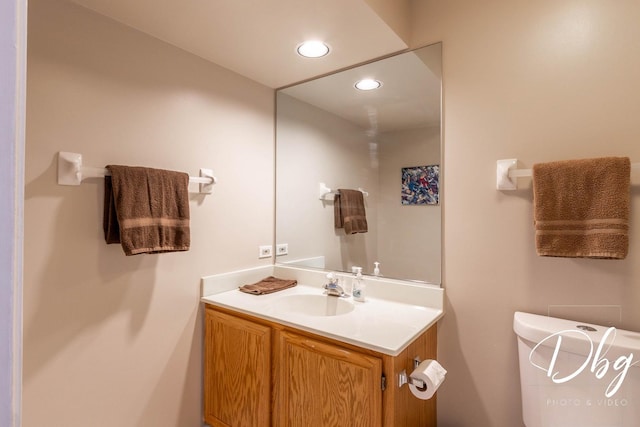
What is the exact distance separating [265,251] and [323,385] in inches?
40.3

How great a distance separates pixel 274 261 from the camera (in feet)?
7.27

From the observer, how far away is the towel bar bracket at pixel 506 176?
1380mm

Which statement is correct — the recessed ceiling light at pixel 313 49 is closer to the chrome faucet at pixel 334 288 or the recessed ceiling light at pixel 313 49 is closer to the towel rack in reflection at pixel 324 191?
the towel rack in reflection at pixel 324 191

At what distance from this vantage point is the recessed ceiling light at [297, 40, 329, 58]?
1617 millimetres

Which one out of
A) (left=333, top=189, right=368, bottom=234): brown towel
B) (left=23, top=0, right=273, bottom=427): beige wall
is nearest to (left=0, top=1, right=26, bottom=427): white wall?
(left=23, top=0, right=273, bottom=427): beige wall

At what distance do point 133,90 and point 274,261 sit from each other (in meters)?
1.28

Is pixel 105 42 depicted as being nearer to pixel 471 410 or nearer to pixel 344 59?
pixel 344 59

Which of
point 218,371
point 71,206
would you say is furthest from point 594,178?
point 71,206

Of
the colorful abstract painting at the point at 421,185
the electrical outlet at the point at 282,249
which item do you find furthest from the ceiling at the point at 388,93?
the electrical outlet at the point at 282,249

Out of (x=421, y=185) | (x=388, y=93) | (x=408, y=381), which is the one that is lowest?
(x=408, y=381)

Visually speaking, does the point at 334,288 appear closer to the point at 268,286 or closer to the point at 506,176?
the point at 268,286

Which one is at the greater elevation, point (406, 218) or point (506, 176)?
point (506, 176)

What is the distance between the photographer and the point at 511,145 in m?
1.42

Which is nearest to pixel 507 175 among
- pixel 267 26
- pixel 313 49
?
pixel 313 49
